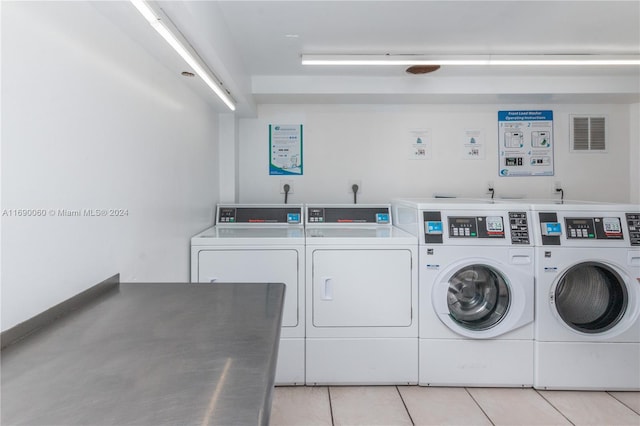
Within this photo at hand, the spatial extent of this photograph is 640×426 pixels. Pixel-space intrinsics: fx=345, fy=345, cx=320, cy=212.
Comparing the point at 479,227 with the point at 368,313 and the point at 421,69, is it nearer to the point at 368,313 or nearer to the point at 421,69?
the point at 368,313

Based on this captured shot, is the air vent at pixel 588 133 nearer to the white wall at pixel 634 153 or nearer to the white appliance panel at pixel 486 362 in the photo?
the white wall at pixel 634 153

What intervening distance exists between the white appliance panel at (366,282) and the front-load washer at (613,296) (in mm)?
867

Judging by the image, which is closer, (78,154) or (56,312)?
(56,312)

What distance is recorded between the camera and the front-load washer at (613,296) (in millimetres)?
2217

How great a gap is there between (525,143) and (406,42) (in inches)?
70.6

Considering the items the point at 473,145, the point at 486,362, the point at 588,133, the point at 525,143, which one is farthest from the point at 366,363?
the point at 588,133

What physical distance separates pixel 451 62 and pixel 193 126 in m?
1.84

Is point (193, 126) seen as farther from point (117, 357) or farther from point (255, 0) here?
point (117, 357)

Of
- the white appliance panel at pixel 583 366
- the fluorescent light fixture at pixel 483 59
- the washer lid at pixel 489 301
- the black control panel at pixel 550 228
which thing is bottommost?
the white appliance panel at pixel 583 366

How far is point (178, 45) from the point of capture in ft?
4.95

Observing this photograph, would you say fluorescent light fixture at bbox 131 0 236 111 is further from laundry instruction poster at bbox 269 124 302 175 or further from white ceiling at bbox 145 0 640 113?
laundry instruction poster at bbox 269 124 302 175

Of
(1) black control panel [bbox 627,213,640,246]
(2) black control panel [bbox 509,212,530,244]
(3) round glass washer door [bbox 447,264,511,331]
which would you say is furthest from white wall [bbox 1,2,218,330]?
(1) black control panel [bbox 627,213,640,246]

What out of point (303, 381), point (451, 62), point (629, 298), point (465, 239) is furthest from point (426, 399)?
point (451, 62)

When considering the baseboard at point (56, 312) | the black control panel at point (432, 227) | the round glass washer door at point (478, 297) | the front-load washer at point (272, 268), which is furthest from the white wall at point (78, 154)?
the round glass washer door at point (478, 297)
